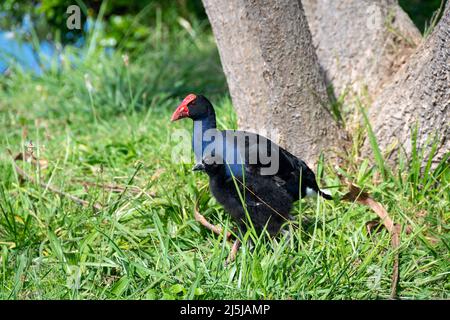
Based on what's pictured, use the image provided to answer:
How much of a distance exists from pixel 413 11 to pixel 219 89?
209 centimetres

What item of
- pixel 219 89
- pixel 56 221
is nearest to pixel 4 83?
pixel 219 89

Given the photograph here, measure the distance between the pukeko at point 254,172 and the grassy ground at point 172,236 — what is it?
0.11m

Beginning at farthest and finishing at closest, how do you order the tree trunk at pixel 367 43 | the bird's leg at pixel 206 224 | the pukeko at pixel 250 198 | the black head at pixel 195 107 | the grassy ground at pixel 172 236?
the tree trunk at pixel 367 43 < the black head at pixel 195 107 < the bird's leg at pixel 206 224 < the pukeko at pixel 250 198 < the grassy ground at pixel 172 236

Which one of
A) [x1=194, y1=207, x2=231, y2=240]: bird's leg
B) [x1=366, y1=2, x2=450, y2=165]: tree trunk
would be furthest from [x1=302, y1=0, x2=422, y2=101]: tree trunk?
[x1=194, y1=207, x2=231, y2=240]: bird's leg

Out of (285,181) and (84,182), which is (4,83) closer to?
(84,182)

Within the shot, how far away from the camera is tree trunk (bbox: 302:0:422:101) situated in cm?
410

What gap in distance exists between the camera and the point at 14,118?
5281mm

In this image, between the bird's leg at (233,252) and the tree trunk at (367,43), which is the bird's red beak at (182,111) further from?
the tree trunk at (367,43)

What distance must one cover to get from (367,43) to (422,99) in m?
0.70

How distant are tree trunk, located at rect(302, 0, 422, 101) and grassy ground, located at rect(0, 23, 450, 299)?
406mm

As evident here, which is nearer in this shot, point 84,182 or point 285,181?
point 285,181

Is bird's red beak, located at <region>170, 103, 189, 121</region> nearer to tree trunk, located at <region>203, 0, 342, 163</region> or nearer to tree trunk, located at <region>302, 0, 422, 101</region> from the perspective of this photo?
tree trunk, located at <region>203, 0, 342, 163</region>

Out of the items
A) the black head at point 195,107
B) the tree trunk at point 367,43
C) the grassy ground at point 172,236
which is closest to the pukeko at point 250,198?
the grassy ground at point 172,236

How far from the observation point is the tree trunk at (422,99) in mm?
3422
